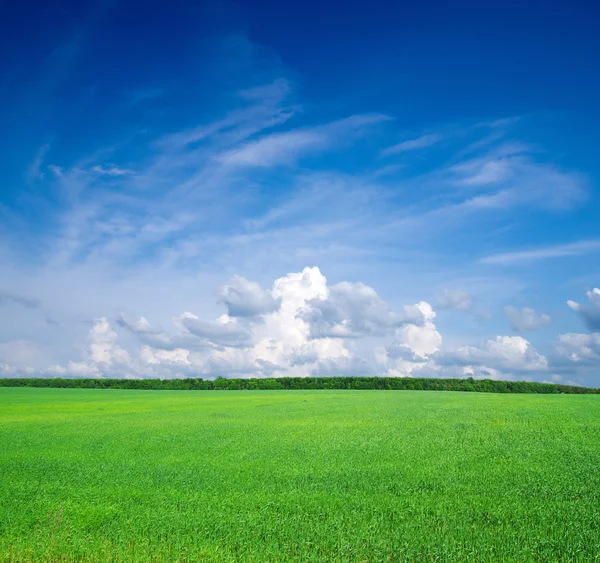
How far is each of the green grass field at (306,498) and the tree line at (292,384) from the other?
A: 249 ft

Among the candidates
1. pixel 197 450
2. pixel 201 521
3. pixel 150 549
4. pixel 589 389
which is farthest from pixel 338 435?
pixel 589 389

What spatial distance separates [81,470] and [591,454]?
51.9ft

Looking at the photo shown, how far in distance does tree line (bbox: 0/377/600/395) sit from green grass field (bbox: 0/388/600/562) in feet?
249

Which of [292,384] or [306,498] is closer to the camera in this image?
[306,498]

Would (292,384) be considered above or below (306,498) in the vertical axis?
below

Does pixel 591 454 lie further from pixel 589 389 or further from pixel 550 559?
pixel 589 389

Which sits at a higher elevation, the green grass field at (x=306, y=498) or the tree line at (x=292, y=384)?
the green grass field at (x=306, y=498)

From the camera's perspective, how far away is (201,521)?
9.48 meters

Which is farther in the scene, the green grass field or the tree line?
the tree line

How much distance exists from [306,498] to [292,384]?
8632 centimetres

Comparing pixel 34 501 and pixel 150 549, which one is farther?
pixel 34 501

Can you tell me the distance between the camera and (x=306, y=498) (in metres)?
10.7

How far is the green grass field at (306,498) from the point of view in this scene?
27.1 ft

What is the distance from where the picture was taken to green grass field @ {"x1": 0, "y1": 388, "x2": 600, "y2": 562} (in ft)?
27.1
